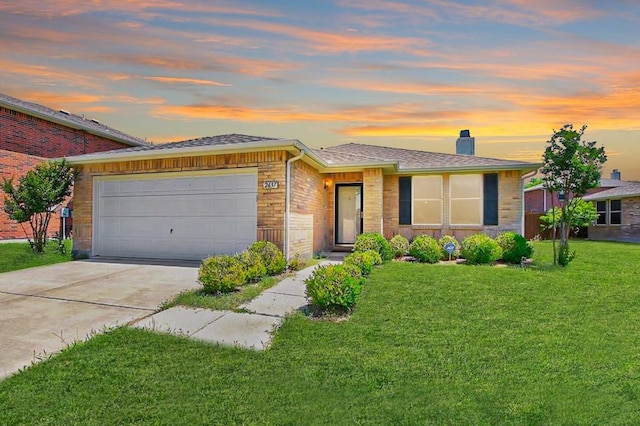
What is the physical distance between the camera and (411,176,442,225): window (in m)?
11.8

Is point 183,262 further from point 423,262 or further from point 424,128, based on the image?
point 424,128

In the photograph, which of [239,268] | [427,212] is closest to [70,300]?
[239,268]

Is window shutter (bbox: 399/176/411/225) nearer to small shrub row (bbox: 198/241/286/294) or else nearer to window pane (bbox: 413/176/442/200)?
window pane (bbox: 413/176/442/200)

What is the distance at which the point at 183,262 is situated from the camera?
934 centimetres

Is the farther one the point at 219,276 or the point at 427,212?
the point at 427,212

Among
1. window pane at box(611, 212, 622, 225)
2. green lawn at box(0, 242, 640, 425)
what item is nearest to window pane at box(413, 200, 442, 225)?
green lawn at box(0, 242, 640, 425)

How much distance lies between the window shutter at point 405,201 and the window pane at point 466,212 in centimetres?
141

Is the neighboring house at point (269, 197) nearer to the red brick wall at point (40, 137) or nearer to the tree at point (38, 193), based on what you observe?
the tree at point (38, 193)

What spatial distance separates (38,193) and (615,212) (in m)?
26.7

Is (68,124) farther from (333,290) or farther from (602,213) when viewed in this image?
(602,213)

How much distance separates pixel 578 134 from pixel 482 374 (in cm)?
799

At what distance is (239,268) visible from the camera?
632 cm

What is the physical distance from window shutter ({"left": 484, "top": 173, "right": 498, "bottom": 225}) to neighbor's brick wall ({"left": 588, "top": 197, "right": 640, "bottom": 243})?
12.9 metres

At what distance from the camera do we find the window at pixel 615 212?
1995 cm
